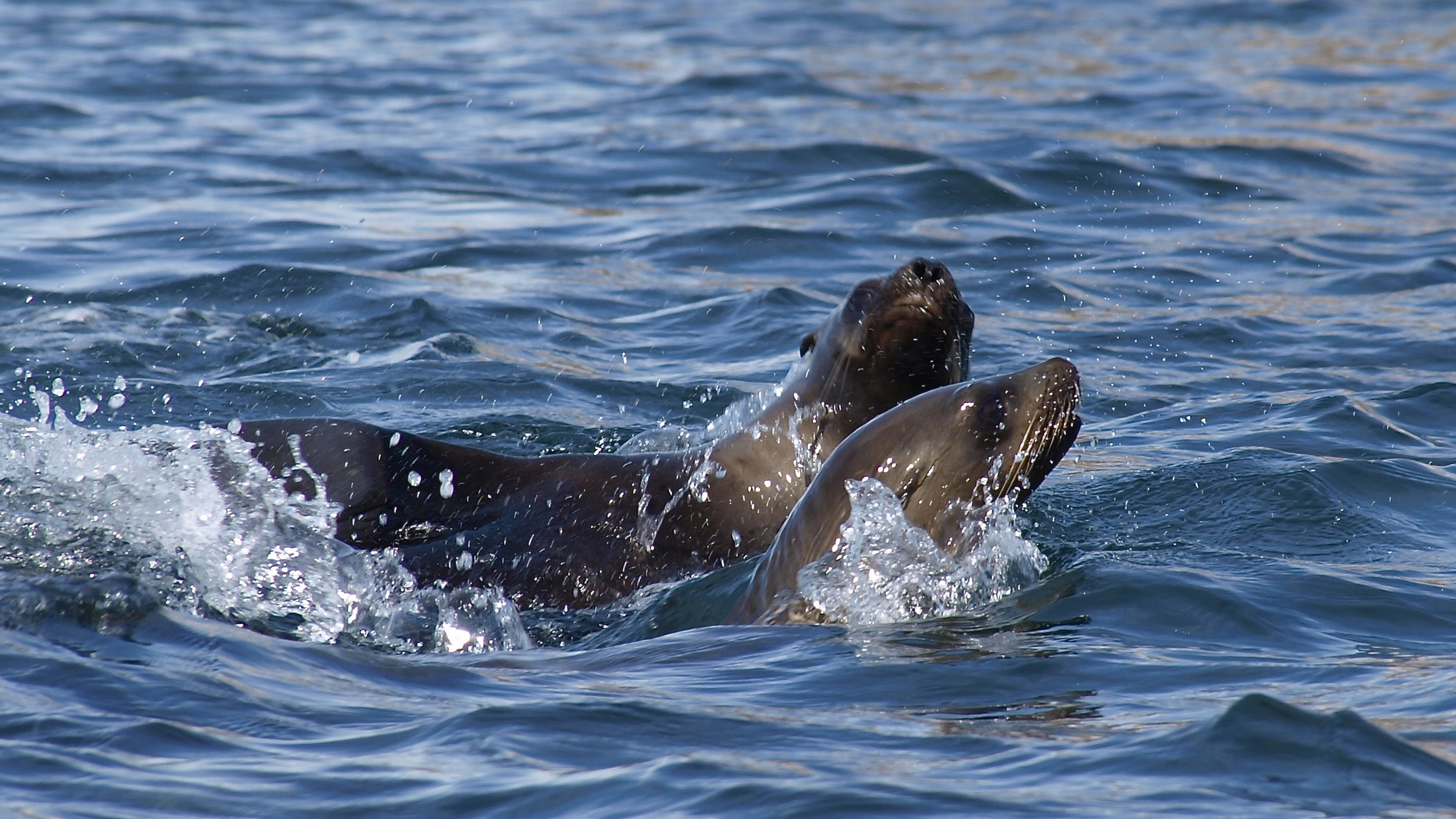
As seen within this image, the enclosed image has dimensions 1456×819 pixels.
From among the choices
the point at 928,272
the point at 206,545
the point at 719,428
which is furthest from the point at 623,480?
the point at 206,545

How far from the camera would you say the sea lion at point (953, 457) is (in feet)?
14.4

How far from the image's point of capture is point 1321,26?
18.4 metres

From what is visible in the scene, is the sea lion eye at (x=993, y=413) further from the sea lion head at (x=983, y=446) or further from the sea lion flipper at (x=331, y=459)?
the sea lion flipper at (x=331, y=459)

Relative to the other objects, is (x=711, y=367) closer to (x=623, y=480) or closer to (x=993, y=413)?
(x=623, y=480)

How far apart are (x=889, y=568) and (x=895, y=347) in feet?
3.95

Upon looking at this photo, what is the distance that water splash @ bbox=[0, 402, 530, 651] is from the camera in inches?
187

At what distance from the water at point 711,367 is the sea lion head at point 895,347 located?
68cm

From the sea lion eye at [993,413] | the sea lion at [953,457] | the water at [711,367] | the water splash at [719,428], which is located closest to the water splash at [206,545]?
the water at [711,367]

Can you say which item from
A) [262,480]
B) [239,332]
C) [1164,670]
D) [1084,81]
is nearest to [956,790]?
[1164,670]

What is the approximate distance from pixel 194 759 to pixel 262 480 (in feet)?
7.05

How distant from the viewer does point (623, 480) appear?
5.46 m

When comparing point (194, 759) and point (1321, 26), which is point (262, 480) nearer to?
point (194, 759)

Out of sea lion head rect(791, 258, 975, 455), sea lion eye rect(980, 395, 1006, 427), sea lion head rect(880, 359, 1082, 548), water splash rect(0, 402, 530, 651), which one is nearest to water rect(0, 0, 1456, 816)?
water splash rect(0, 402, 530, 651)

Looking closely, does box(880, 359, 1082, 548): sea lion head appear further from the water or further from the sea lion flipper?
the sea lion flipper
